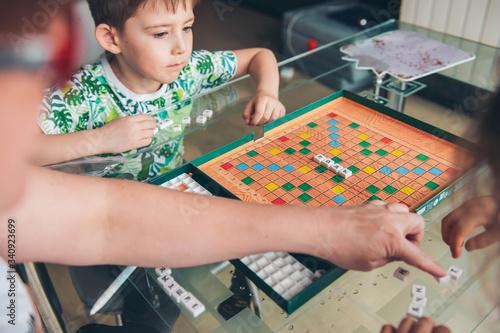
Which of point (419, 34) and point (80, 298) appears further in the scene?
point (419, 34)

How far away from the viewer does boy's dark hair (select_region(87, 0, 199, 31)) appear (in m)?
1.18

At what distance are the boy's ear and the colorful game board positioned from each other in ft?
1.74

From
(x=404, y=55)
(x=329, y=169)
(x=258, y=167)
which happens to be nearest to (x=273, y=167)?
(x=258, y=167)

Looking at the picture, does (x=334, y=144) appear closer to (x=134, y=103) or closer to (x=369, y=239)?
(x=369, y=239)

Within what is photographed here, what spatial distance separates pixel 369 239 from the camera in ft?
2.31

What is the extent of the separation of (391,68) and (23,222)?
127cm

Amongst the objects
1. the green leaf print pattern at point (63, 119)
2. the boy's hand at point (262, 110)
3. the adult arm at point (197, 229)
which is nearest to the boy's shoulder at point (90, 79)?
the green leaf print pattern at point (63, 119)

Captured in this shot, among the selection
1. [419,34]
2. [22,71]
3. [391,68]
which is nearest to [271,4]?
[419,34]

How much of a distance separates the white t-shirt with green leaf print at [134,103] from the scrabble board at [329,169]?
8.3 inches

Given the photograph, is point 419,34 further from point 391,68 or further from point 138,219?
point 138,219

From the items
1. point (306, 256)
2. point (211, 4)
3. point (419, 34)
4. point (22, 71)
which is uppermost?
point (22, 71)

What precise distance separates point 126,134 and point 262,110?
41 centimetres

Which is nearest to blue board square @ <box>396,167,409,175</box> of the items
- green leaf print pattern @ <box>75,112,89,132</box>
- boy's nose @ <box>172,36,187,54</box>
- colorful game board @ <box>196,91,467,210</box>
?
colorful game board @ <box>196,91,467,210</box>

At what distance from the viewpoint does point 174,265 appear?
2.40ft
